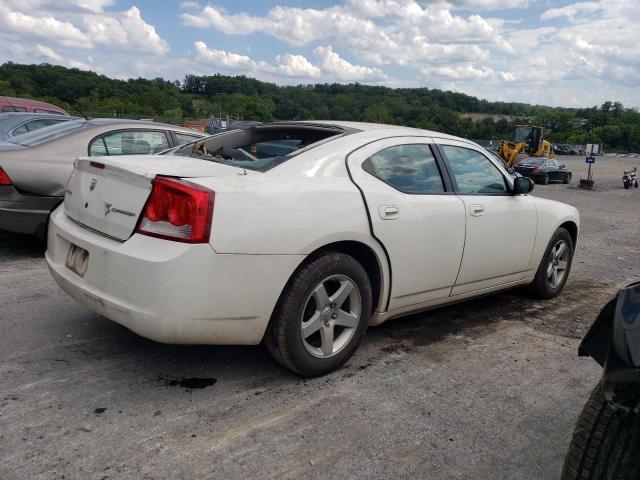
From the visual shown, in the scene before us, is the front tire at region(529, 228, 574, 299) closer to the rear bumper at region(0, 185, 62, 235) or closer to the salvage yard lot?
the salvage yard lot

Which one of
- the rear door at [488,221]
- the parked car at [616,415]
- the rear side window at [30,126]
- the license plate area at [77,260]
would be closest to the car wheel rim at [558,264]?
the rear door at [488,221]

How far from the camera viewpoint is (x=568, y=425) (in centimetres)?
298

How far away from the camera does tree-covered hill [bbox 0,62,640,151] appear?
1794 inches

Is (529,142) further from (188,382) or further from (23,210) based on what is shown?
(188,382)

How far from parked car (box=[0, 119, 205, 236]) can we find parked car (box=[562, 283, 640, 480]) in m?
5.22

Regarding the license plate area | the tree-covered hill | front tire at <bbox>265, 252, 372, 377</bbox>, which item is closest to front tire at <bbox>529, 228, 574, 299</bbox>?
front tire at <bbox>265, 252, 372, 377</bbox>

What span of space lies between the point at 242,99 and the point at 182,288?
61.7 meters

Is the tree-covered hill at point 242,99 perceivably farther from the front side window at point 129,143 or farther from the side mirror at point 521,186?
the side mirror at point 521,186

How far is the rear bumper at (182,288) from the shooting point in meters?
2.72

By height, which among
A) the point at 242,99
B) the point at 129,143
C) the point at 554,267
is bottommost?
the point at 554,267

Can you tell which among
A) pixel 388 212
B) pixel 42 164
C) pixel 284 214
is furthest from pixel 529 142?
pixel 284 214

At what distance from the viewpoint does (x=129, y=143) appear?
250 inches

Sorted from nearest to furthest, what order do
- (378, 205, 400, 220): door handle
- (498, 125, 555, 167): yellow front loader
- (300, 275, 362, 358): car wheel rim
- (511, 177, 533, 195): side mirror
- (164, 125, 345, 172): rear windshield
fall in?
1. (300, 275, 362, 358): car wheel rim
2. (378, 205, 400, 220): door handle
3. (164, 125, 345, 172): rear windshield
4. (511, 177, 533, 195): side mirror
5. (498, 125, 555, 167): yellow front loader

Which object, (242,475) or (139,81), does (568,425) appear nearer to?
(242,475)
